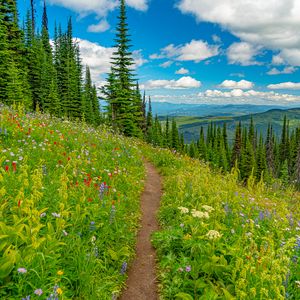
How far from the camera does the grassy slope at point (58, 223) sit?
3.29 meters

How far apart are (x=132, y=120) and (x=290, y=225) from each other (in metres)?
25.8

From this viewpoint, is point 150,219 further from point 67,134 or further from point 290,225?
point 67,134

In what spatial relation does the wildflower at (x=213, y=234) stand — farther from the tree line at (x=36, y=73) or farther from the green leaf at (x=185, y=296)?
the tree line at (x=36, y=73)

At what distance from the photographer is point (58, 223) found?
3924 mm

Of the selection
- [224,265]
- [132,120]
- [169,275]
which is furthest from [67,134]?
[132,120]

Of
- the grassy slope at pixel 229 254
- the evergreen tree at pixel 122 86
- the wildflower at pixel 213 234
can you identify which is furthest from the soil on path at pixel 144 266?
the evergreen tree at pixel 122 86

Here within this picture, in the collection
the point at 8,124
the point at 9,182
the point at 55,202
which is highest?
the point at 8,124

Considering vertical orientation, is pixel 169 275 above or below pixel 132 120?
below

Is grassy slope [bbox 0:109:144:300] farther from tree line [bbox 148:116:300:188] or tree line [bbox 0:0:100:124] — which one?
tree line [bbox 148:116:300:188]

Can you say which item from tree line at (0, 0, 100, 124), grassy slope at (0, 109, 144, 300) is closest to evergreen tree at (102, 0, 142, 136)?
tree line at (0, 0, 100, 124)

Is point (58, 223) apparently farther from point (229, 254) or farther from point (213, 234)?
point (229, 254)

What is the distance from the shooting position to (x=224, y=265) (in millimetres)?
4359

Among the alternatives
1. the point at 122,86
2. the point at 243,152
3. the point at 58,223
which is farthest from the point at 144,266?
the point at 243,152

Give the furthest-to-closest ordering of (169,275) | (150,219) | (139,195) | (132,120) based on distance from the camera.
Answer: (132,120), (139,195), (150,219), (169,275)
